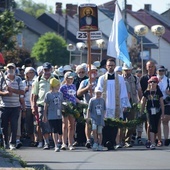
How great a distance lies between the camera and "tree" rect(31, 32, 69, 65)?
3044 inches

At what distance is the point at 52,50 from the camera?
77.6 meters

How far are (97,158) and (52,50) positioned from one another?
2378 inches

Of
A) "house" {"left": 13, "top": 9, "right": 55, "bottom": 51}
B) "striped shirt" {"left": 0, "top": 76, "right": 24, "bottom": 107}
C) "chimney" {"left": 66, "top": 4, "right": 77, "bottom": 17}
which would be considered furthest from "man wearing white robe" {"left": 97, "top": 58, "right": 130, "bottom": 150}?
"chimney" {"left": 66, "top": 4, "right": 77, "bottom": 17}

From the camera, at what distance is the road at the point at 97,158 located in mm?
15812

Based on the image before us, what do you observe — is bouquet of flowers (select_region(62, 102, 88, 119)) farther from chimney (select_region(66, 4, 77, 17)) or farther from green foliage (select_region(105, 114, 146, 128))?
chimney (select_region(66, 4, 77, 17))

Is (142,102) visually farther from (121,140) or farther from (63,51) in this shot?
(63,51)

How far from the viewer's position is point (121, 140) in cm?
2059

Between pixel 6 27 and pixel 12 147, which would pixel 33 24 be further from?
pixel 12 147

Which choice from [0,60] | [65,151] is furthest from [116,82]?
[0,60]

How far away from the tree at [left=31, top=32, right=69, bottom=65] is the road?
57420mm

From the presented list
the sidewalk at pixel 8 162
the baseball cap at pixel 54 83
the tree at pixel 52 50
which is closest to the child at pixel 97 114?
the baseball cap at pixel 54 83

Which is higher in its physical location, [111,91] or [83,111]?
[111,91]

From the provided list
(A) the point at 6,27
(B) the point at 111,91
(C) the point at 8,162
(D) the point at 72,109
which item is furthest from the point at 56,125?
(A) the point at 6,27

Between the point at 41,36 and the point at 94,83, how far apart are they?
6035 cm
